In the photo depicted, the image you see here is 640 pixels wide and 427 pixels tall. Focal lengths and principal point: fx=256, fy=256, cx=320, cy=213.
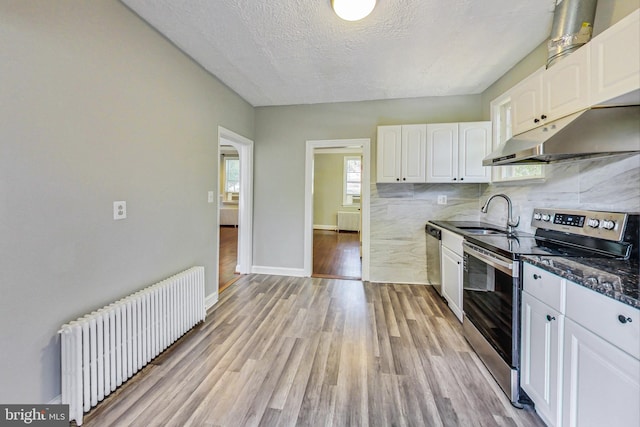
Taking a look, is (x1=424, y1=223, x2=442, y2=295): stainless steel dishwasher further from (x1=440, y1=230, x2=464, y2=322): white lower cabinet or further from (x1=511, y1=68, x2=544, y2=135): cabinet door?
(x1=511, y1=68, x2=544, y2=135): cabinet door

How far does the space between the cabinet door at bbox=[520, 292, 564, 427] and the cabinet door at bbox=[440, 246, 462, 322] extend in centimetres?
98

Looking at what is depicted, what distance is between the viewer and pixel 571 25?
1.65m

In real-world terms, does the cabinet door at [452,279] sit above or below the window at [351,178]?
below

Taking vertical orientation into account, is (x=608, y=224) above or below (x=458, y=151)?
below

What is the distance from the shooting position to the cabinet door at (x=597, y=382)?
3.02 ft

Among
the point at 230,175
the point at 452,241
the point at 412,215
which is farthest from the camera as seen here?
the point at 230,175

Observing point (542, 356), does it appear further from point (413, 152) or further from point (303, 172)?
point (303, 172)

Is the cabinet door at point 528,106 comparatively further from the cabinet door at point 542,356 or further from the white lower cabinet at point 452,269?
the cabinet door at point 542,356

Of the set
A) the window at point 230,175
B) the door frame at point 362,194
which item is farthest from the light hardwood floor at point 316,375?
the window at point 230,175

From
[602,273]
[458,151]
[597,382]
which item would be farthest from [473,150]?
[597,382]

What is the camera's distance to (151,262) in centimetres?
206

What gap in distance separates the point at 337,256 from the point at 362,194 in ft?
5.80

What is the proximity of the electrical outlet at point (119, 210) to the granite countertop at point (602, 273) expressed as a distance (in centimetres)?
258

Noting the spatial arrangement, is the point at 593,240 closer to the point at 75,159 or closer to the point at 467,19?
the point at 467,19
